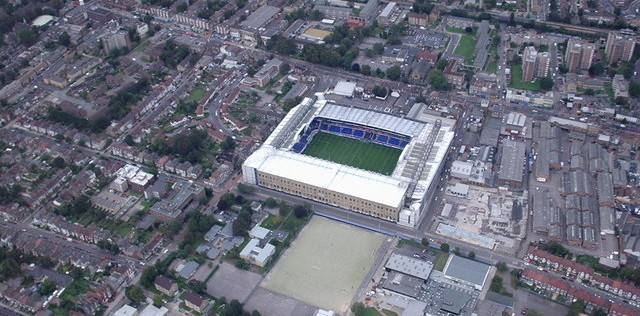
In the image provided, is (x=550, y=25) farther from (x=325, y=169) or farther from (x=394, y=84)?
(x=325, y=169)

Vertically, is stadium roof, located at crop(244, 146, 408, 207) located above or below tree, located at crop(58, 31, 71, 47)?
below

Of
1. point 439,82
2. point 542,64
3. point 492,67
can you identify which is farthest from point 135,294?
point 542,64

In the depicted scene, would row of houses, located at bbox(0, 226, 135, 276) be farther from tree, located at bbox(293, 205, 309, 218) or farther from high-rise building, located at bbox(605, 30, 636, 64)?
high-rise building, located at bbox(605, 30, 636, 64)

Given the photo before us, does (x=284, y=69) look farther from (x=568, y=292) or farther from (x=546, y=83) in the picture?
(x=568, y=292)

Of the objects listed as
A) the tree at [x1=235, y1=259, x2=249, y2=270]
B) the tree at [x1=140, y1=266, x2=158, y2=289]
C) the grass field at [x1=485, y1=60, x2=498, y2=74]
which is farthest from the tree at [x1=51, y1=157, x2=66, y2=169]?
the grass field at [x1=485, y1=60, x2=498, y2=74]

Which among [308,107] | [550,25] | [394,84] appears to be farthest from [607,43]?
[308,107]

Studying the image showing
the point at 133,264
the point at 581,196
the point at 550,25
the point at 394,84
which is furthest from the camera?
the point at 550,25

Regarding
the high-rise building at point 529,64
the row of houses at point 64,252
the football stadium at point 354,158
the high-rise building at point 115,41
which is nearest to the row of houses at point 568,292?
the football stadium at point 354,158
